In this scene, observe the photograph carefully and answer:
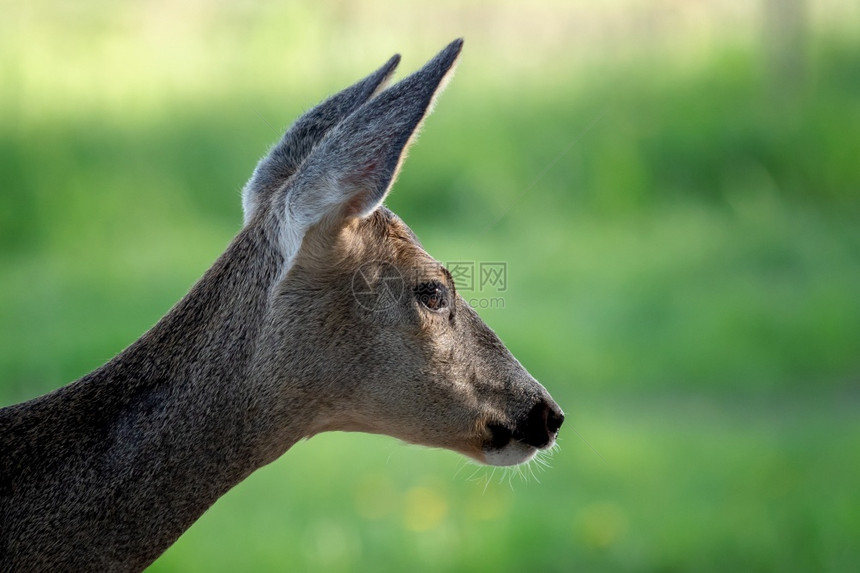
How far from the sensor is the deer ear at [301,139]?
3.84 metres

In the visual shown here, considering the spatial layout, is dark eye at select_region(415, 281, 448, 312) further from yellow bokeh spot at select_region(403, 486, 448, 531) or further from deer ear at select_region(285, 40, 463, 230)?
yellow bokeh spot at select_region(403, 486, 448, 531)

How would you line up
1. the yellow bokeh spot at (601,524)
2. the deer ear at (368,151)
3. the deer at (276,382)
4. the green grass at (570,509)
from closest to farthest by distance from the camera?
the deer ear at (368,151)
the deer at (276,382)
the green grass at (570,509)
the yellow bokeh spot at (601,524)

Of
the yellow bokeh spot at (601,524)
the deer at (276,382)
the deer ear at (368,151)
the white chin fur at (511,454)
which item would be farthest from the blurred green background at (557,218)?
the deer ear at (368,151)

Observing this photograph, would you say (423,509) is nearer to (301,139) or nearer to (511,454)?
(511,454)

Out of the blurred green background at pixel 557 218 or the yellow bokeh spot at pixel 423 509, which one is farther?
the blurred green background at pixel 557 218

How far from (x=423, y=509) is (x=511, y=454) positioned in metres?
3.05

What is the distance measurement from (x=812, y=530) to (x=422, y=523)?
1969mm

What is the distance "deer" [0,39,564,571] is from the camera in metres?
3.24

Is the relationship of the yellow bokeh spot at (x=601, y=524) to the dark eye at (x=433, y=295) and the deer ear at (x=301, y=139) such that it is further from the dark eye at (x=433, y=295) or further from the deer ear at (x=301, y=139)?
the deer ear at (x=301, y=139)

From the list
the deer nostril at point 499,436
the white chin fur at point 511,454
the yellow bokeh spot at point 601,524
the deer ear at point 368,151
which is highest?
the deer ear at point 368,151

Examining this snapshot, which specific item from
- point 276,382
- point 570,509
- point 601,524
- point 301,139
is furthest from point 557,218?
point 276,382

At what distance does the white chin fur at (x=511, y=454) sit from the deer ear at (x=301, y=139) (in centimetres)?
101

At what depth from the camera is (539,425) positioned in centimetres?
376

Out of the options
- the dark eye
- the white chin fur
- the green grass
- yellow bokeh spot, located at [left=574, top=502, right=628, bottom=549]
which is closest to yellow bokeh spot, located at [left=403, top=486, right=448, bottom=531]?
the green grass
